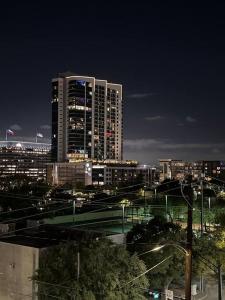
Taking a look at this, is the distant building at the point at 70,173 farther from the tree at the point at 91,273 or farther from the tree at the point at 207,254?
the tree at the point at 91,273

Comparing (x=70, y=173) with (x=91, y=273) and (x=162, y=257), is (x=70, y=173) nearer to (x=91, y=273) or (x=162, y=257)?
(x=162, y=257)

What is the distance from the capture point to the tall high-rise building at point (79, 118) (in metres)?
173

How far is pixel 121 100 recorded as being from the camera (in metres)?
194

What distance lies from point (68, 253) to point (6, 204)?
43.8m

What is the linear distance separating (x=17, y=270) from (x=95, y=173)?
140229mm

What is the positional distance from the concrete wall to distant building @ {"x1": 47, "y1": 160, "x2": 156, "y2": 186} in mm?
130928

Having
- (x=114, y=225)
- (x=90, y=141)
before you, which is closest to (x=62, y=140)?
(x=90, y=141)

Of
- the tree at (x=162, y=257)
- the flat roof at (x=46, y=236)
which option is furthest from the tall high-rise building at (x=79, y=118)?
the tree at (x=162, y=257)

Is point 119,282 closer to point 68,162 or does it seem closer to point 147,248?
point 147,248

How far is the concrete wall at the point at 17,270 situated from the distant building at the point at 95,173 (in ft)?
430

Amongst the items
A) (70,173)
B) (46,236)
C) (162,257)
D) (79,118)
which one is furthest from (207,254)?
(79,118)

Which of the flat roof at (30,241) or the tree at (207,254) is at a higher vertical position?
the flat roof at (30,241)

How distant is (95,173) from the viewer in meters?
164

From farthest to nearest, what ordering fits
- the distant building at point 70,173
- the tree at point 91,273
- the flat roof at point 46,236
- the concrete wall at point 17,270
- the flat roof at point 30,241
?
the distant building at point 70,173, the flat roof at point 46,236, the flat roof at point 30,241, the concrete wall at point 17,270, the tree at point 91,273
